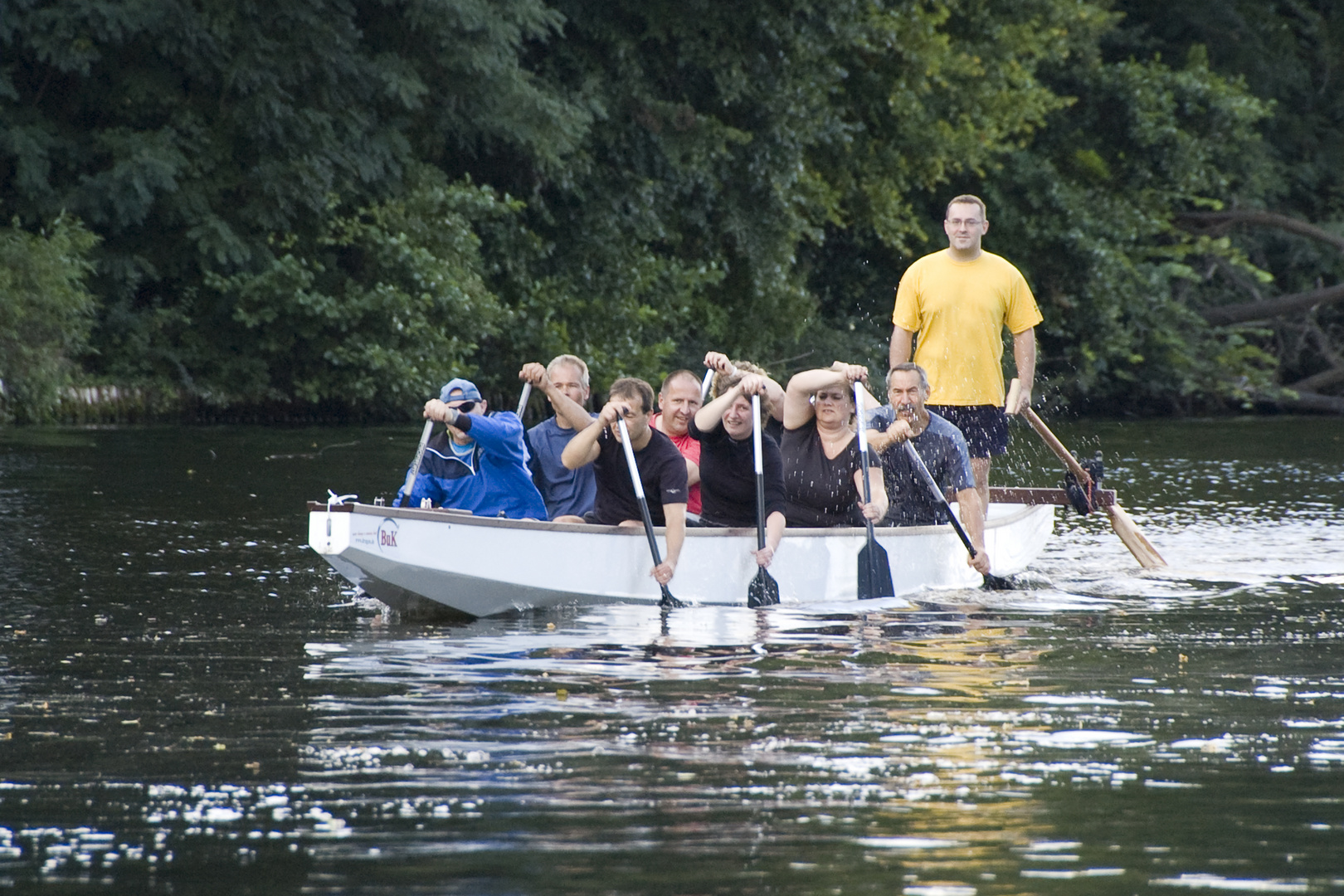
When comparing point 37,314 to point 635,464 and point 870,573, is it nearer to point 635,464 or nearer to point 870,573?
point 635,464

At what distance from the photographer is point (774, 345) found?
97.5 feet

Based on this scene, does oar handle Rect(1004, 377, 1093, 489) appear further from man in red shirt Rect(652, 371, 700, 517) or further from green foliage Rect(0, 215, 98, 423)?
green foliage Rect(0, 215, 98, 423)

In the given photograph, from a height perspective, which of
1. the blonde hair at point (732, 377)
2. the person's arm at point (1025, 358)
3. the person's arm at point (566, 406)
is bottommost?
the person's arm at point (566, 406)

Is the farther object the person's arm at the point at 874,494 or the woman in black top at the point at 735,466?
the person's arm at the point at 874,494

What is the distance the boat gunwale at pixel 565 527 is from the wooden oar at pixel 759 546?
101 mm

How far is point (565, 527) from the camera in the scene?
852 cm

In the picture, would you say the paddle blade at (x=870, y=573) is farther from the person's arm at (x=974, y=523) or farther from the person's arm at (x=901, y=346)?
the person's arm at (x=901, y=346)

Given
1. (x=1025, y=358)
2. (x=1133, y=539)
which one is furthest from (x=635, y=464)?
(x=1133, y=539)

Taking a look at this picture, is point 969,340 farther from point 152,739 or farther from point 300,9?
point 300,9

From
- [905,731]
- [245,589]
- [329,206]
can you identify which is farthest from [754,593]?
[329,206]

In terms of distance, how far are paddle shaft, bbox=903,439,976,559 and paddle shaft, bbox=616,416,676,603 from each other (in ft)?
4.34

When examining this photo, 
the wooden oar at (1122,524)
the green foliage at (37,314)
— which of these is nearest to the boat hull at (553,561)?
the wooden oar at (1122,524)

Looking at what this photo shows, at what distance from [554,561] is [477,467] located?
74 centimetres

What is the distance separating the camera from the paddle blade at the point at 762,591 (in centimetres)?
895
